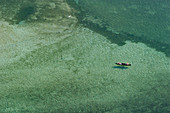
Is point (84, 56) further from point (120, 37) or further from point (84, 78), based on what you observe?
point (120, 37)

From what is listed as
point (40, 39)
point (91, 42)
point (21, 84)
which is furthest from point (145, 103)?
point (40, 39)

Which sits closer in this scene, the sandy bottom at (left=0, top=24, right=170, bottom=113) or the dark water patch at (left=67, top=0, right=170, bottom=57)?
the sandy bottom at (left=0, top=24, right=170, bottom=113)

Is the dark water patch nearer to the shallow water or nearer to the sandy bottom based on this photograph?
the shallow water

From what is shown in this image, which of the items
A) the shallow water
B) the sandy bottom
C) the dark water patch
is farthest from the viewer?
the dark water patch

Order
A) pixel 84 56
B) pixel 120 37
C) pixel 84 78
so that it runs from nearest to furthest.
A: pixel 84 78 → pixel 84 56 → pixel 120 37

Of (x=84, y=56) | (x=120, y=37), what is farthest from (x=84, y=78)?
(x=120, y=37)

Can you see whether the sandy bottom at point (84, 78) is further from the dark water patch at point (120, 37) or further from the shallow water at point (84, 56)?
the dark water patch at point (120, 37)

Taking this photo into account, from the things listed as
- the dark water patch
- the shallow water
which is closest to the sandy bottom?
the shallow water
